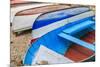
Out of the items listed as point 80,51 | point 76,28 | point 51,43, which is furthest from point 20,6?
point 80,51

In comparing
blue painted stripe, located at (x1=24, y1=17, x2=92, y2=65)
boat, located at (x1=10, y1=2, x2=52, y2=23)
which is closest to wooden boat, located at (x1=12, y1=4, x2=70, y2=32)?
boat, located at (x1=10, y1=2, x2=52, y2=23)

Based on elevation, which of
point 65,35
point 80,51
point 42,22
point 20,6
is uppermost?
point 20,6

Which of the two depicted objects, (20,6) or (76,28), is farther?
(76,28)

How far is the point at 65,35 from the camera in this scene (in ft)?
6.15

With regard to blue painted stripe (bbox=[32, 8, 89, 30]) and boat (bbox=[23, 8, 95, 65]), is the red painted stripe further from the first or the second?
blue painted stripe (bbox=[32, 8, 89, 30])

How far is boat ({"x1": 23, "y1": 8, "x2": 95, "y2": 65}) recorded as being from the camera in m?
1.83

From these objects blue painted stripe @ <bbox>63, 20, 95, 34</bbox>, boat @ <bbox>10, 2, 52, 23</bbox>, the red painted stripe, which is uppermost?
boat @ <bbox>10, 2, 52, 23</bbox>

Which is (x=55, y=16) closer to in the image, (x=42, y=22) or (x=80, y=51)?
(x=42, y=22)

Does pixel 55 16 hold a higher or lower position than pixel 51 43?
higher

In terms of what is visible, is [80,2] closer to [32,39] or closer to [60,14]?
[60,14]

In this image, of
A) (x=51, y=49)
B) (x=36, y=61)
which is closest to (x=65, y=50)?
(x=51, y=49)

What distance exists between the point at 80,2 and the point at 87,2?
0.19ft

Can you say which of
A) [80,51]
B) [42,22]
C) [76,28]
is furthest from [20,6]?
[80,51]

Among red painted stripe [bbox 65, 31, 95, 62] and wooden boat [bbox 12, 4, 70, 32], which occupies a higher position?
wooden boat [bbox 12, 4, 70, 32]
